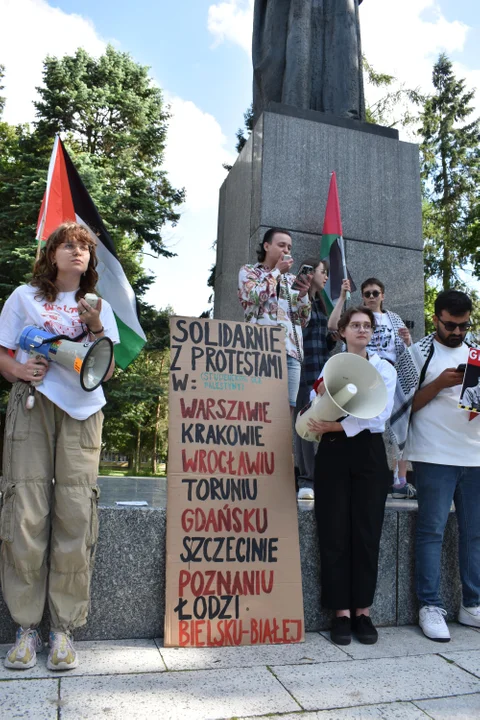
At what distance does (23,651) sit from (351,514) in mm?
1844

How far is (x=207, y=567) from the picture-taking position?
3471 mm

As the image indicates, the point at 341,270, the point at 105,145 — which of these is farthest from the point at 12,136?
the point at 341,270

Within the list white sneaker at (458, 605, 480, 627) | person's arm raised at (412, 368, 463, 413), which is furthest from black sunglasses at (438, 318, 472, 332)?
white sneaker at (458, 605, 480, 627)

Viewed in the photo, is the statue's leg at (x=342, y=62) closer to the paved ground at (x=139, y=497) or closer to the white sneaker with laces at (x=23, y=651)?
the paved ground at (x=139, y=497)

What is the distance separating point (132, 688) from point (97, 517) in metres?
0.80

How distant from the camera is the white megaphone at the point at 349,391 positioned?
11.2ft

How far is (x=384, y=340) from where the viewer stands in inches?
200

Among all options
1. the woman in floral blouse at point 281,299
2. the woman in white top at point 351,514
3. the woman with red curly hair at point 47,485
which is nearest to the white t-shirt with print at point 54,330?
the woman with red curly hair at point 47,485

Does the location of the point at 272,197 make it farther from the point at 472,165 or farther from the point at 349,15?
the point at 472,165

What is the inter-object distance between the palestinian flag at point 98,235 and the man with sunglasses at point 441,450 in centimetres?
234

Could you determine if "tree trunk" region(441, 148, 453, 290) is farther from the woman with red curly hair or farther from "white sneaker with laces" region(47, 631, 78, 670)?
"white sneaker with laces" region(47, 631, 78, 670)

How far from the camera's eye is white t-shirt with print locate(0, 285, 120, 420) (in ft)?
10.2

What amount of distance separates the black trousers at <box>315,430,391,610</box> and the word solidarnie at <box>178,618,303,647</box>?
0.92 ft

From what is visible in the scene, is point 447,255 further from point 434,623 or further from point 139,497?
point 434,623
